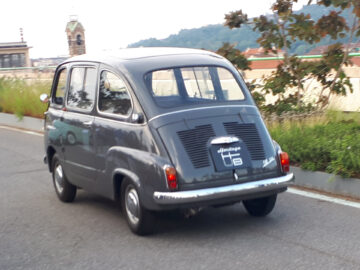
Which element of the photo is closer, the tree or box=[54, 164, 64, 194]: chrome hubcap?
box=[54, 164, 64, 194]: chrome hubcap

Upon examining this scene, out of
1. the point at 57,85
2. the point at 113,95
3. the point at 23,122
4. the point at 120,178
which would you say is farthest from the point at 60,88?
the point at 23,122

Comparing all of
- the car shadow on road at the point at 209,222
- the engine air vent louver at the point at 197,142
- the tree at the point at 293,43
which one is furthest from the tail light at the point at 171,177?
the tree at the point at 293,43

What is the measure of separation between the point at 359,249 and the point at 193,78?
260 cm

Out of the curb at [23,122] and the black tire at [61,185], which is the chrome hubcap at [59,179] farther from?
the curb at [23,122]

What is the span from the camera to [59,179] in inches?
362

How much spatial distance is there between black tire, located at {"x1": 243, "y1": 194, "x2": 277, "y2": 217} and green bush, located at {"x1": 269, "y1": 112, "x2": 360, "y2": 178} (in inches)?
55.5

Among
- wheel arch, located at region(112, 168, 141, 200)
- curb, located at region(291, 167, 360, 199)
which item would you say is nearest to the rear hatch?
wheel arch, located at region(112, 168, 141, 200)

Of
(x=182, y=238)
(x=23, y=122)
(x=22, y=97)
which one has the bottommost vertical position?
(x=23, y=122)

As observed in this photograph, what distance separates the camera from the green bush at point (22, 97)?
20.1 metres

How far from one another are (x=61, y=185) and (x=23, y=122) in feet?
37.3

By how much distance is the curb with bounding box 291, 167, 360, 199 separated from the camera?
846cm

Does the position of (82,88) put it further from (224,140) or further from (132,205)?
(224,140)

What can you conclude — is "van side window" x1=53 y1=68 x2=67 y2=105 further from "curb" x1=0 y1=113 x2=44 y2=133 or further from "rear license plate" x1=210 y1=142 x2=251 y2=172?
"curb" x1=0 y1=113 x2=44 y2=133

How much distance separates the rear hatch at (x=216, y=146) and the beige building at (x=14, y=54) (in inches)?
2591
